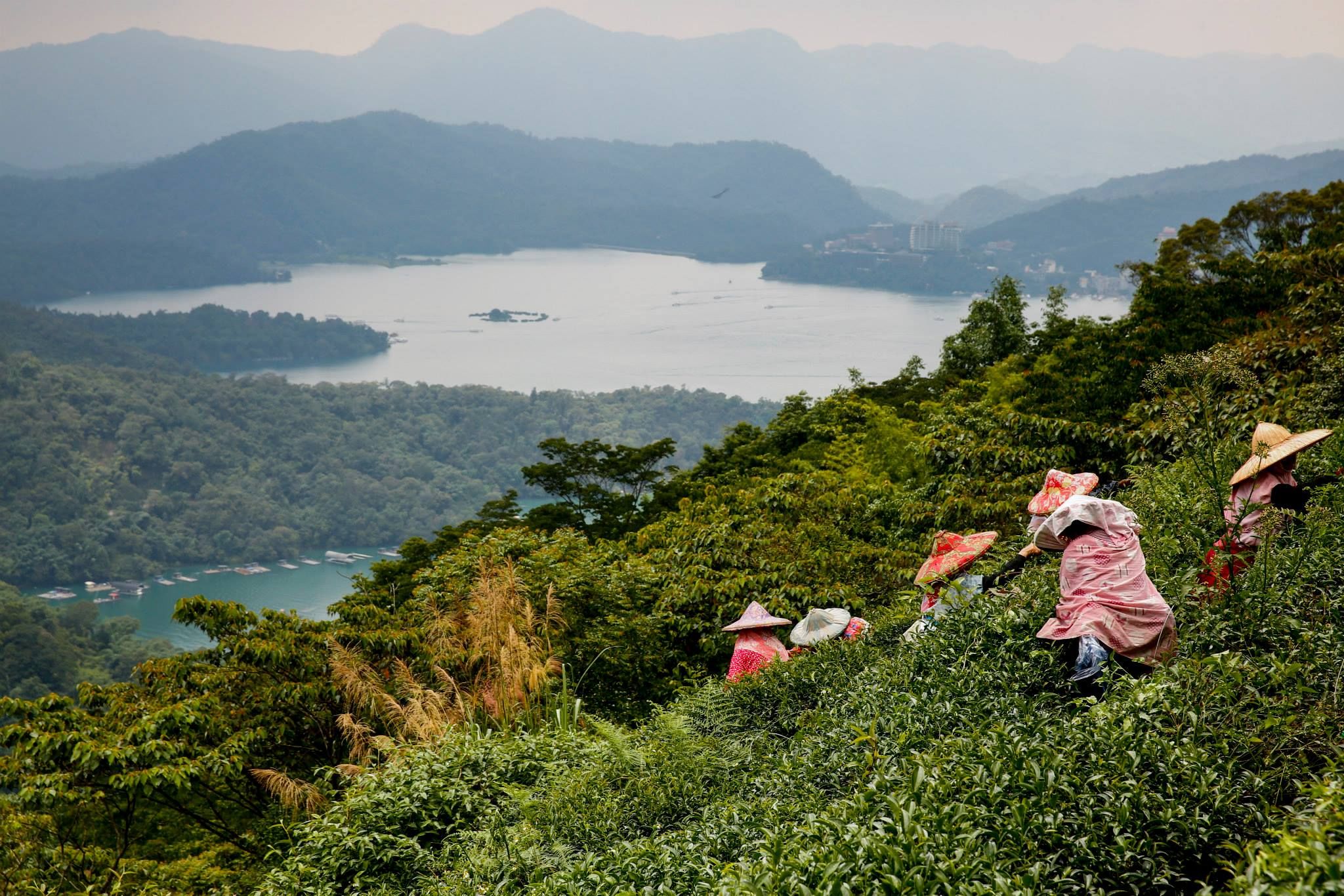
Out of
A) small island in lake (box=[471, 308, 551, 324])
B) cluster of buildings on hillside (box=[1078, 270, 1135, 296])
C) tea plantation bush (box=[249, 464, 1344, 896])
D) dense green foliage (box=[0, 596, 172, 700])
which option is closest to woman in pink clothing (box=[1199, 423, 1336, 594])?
tea plantation bush (box=[249, 464, 1344, 896])

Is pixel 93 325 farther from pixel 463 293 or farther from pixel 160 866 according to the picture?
pixel 160 866

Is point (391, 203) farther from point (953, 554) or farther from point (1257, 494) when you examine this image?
point (1257, 494)

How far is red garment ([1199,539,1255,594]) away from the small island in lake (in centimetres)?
12305

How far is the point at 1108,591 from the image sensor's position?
10.4 feet

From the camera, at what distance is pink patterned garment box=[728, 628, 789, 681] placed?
5543 millimetres

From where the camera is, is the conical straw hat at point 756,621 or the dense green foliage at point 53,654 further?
the dense green foliage at point 53,654

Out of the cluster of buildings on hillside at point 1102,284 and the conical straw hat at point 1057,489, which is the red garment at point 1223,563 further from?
the cluster of buildings on hillside at point 1102,284

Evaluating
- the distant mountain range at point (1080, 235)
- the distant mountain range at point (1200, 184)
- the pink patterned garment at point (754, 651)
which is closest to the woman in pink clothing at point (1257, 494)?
the pink patterned garment at point (754, 651)

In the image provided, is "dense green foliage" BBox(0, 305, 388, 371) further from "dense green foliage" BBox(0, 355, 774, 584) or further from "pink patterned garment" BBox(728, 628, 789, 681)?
"pink patterned garment" BBox(728, 628, 789, 681)

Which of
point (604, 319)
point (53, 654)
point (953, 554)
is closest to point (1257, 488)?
point (953, 554)

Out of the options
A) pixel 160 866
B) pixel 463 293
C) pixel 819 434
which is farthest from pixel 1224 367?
pixel 463 293

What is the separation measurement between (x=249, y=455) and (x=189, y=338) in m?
37.4

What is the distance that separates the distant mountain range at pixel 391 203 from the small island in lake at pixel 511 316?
34692 mm

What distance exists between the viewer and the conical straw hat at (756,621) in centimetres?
591
